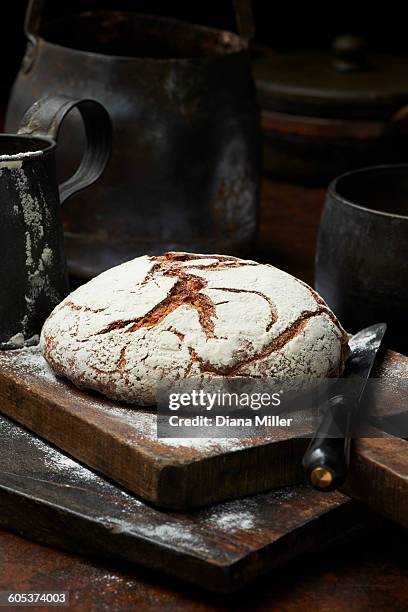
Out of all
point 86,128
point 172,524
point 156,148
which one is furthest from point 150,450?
point 156,148

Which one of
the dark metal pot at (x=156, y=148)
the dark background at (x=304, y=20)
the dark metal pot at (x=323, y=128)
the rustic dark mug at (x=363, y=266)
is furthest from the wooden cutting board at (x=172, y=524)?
the dark background at (x=304, y=20)

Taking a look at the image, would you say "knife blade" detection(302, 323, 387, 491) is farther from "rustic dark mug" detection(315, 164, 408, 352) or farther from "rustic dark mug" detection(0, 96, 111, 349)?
"rustic dark mug" detection(0, 96, 111, 349)

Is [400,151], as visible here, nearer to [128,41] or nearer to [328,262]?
[128,41]

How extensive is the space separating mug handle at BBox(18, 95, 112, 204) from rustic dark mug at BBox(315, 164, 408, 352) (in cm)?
28

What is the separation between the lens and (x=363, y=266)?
1195 millimetres

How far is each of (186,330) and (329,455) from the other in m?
0.21

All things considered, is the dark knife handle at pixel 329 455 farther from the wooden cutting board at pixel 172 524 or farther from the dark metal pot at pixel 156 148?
the dark metal pot at pixel 156 148

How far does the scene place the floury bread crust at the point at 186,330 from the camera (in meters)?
0.94

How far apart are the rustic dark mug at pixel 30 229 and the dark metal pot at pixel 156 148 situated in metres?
0.24

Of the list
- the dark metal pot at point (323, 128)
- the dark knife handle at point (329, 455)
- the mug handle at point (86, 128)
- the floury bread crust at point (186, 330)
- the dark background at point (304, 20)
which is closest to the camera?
the dark knife handle at point (329, 455)

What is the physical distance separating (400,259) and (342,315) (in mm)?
106

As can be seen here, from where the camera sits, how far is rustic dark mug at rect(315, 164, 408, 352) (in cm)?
117

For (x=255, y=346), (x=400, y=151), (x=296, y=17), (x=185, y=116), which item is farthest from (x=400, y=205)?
(x=296, y=17)

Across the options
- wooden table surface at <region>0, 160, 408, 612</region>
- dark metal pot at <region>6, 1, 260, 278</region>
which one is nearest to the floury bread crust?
wooden table surface at <region>0, 160, 408, 612</region>
